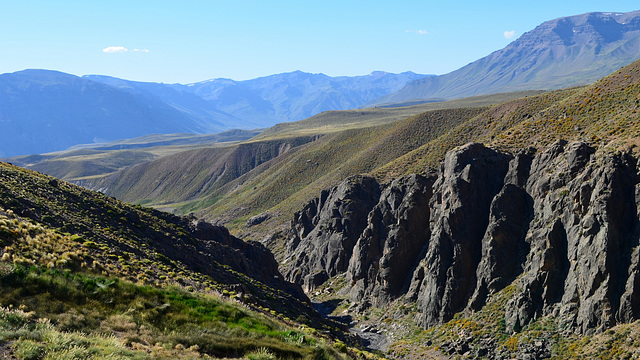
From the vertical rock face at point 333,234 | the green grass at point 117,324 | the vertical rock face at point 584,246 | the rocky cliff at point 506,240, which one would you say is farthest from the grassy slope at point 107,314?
the vertical rock face at point 333,234

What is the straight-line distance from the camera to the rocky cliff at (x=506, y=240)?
151 ft

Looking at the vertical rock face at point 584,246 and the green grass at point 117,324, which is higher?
the green grass at point 117,324

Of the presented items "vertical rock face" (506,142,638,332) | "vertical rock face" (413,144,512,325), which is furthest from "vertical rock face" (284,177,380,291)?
"vertical rock face" (506,142,638,332)

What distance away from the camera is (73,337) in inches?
669

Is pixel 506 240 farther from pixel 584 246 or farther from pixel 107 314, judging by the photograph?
pixel 107 314

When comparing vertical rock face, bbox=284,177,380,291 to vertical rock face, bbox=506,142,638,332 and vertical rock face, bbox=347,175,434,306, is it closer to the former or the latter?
vertical rock face, bbox=347,175,434,306

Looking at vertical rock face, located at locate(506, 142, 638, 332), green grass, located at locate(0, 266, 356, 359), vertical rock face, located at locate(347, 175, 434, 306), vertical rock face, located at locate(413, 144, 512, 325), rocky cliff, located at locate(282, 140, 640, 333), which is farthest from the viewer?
vertical rock face, located at locate(347, 175, 434, 306)

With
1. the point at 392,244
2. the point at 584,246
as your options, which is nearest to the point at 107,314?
the point at 584,246

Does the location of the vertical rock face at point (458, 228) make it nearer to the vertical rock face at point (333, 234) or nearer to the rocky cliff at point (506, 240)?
the rocky cliff at point (506, 240)

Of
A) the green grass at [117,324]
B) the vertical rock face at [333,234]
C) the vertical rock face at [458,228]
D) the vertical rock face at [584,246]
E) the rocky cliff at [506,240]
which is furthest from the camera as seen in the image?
the vertical rock face at [333,234]

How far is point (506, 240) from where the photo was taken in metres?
57.6

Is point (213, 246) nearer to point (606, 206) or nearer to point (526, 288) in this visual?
point (526, 288)

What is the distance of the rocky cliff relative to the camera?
45906mm

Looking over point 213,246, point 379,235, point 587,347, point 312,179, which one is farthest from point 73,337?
point 312,179
